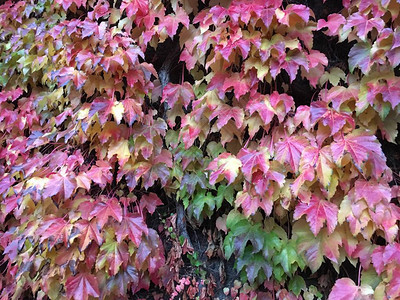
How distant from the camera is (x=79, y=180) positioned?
198 centimetres

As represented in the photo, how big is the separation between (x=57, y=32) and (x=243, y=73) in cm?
142

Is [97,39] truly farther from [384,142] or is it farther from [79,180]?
[384,142]

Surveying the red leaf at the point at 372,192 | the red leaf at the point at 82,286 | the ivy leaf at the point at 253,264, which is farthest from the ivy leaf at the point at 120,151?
the red leaf at the point at 372,192

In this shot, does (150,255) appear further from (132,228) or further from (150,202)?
(150,202)

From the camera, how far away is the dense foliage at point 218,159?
66.8 inches

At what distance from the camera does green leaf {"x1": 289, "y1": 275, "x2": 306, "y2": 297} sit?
6.08ft

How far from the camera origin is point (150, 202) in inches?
85.4

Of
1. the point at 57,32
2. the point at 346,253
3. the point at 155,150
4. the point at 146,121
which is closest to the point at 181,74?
the point at 146,121

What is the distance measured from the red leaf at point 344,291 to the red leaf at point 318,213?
0.25m

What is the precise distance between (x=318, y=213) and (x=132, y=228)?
984 mm

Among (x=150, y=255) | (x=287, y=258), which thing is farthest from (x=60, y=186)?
(x=287, y=258)

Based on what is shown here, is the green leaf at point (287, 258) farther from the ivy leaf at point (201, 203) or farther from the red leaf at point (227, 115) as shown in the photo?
the red leaf at point (227, 115)

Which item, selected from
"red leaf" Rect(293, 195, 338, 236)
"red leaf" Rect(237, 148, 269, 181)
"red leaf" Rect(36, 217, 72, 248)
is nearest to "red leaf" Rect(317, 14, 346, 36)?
"red leaf" Rect(237, 148, 269, 181)

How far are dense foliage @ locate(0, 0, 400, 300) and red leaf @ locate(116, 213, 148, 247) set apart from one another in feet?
0.04
